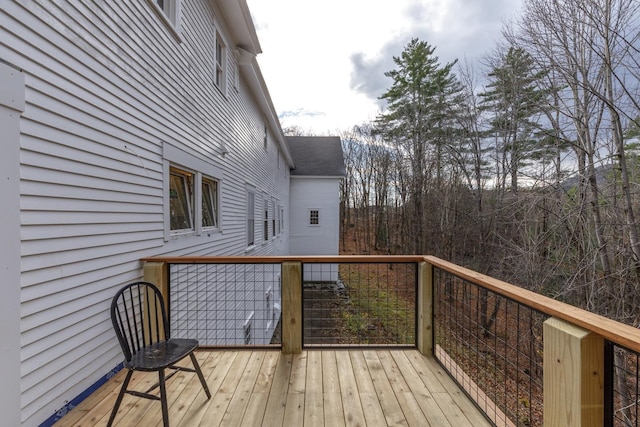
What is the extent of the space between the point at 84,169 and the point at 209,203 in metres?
2.47

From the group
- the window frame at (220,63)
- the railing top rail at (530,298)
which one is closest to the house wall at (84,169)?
the railing top rail at (530,298)

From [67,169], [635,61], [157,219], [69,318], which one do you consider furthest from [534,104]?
[69,318]

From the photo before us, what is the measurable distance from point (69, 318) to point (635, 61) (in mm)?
6554

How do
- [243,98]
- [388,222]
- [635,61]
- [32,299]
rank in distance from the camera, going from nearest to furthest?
[32,299]
[635,61]
[243,98]
[388,222]

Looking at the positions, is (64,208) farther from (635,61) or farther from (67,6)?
(635,61)

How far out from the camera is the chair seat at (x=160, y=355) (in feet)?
5.51

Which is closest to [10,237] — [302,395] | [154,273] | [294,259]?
[154,273]

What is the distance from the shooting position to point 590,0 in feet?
12.7

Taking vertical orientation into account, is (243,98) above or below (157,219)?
above

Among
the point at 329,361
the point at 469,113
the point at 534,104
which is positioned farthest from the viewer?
the point at 469,113

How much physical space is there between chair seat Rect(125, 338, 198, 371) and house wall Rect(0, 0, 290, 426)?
1.70 ft

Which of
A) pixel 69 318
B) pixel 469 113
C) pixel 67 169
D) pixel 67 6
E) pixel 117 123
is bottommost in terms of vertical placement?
Result: pixel 69 318

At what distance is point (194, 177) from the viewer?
3896mm

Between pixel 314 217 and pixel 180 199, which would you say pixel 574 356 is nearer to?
pixel 180 199
